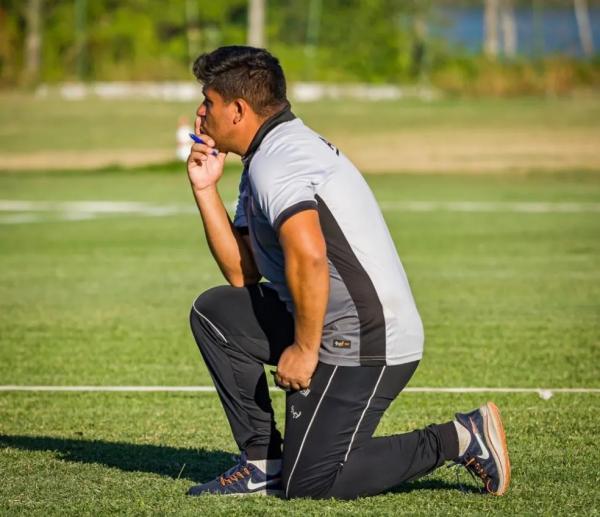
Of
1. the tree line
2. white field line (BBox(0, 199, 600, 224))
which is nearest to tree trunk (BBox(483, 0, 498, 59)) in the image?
the tree line

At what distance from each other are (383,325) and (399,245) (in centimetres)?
981

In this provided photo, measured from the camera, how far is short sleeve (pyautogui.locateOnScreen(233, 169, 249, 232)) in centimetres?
520

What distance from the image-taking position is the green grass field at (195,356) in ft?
17.5

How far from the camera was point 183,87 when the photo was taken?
4394 centimetres

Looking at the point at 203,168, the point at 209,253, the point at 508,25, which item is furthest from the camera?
the point at 508,25

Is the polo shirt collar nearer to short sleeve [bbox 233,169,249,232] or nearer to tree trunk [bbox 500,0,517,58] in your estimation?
short sleeve [bbox 233,169,249,232]

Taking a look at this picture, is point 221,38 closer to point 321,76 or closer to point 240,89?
point 321,76

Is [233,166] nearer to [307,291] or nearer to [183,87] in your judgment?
[183,87]

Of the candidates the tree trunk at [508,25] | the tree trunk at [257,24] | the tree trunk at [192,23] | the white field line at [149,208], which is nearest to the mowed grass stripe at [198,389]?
the white field line at [149,208]

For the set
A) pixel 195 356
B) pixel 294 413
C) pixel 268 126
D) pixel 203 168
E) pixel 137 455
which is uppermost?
pixel 268 126

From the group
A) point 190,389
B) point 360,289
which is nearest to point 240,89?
point 360,289

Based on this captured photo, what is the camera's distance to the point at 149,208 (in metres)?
18.8

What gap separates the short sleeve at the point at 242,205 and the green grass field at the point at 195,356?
1099 mm

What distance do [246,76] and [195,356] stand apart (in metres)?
4.05
